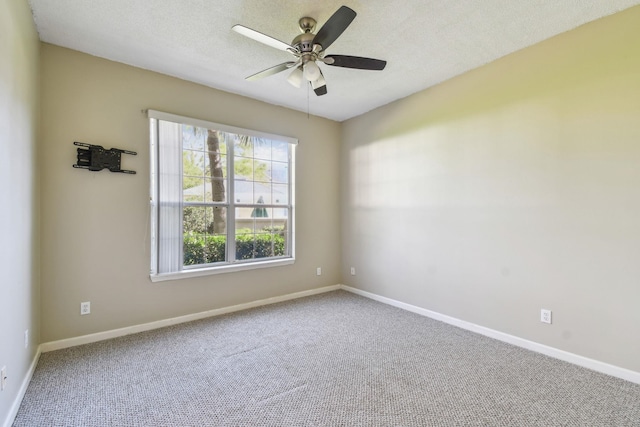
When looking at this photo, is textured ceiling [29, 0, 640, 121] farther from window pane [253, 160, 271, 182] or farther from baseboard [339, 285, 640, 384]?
baseboard [339, 285, 640, 384]

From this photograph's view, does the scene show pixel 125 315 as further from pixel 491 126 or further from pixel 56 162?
pixel 491 126

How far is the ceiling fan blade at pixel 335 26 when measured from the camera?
6.20 feet

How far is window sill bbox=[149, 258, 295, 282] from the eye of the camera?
3.34m

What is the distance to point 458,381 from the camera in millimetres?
2283

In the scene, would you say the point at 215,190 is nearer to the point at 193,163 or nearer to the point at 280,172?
the point at 193,163

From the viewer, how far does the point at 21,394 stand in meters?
2.03

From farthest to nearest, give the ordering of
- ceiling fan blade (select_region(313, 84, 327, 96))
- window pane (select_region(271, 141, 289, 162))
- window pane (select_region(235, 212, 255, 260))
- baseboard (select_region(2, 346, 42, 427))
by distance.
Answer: window pane (select_region(271, 141, 289, 162)) < window pane (select_region(235, 212, 255, 260)) < ceiling fan blade (select_region(313, 84, 327, 96)) < baseboard (select_region(2, 346, 42, 427))

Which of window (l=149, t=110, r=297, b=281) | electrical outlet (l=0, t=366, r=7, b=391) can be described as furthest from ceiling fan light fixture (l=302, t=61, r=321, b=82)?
electrical outlet (l=0, t=366, r=7, b=391)

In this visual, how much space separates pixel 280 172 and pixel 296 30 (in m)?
2.14

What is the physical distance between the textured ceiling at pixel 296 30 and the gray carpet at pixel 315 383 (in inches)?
111

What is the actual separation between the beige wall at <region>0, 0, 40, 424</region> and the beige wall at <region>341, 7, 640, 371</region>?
146 inches

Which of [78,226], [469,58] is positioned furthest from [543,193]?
[78,226]

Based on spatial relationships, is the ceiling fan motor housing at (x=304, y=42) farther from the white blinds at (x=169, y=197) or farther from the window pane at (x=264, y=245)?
the window pane at (x=264, y=245)

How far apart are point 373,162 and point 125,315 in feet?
11.8
